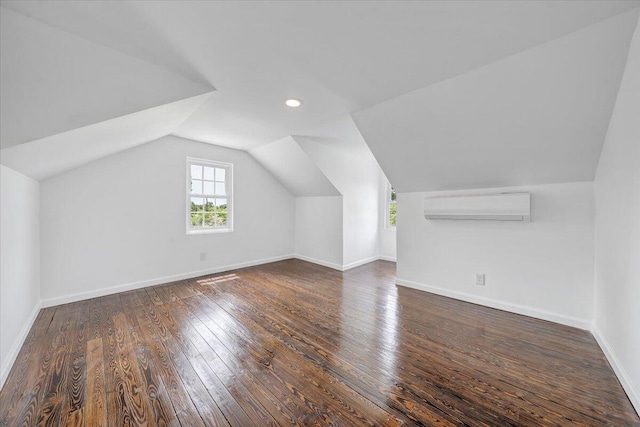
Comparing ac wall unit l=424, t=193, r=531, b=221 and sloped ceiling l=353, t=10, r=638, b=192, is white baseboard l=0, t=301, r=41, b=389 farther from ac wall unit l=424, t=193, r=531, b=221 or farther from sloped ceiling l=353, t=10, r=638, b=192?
ac wall unit l=424, t=193, r=531, b=221

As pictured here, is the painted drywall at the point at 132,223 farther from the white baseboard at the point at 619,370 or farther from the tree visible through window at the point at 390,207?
the white baseboard at the point at 619,370

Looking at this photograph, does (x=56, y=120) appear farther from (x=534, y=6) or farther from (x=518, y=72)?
(x=518, y=72)

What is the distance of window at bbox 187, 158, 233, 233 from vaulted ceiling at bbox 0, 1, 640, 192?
5.56ft

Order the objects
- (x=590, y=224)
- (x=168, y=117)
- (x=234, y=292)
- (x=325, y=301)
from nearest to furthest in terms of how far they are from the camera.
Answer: (x=590, y=224) → (x=168, y=117) → (x=325, y=301) → (x=234, y=292)

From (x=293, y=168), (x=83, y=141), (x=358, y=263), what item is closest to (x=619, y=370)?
(x=358, y=263)

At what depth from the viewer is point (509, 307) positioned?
2.83m

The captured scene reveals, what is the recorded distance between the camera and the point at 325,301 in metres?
3.17

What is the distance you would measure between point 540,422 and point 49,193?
485 cm

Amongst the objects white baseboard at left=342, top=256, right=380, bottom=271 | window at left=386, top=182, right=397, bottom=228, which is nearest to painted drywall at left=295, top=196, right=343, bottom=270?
white baseboard at left=342, top=256, right=380, bottom=271

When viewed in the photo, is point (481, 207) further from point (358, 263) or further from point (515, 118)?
point (358, 263)

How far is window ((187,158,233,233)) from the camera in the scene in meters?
4.23

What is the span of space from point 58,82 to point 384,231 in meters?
5.26


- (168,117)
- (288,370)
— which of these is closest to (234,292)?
(288,370)

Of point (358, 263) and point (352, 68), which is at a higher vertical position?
point (352, 68)
